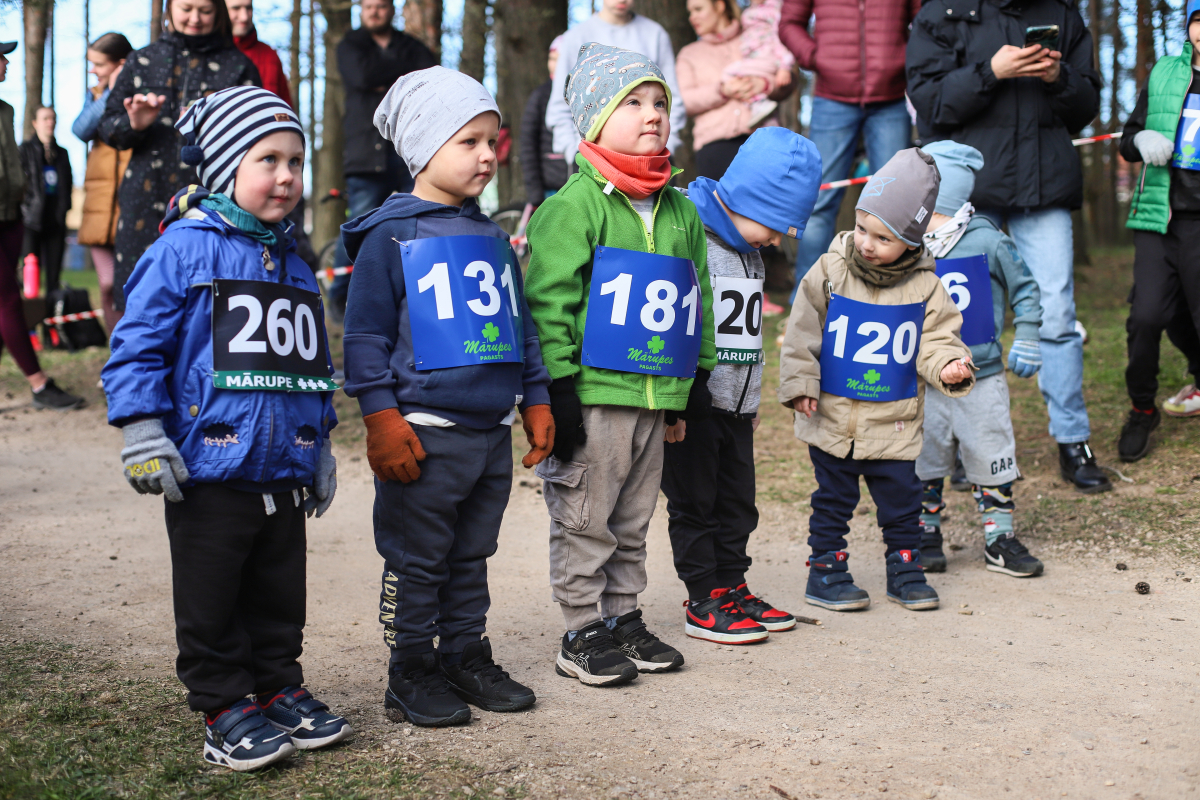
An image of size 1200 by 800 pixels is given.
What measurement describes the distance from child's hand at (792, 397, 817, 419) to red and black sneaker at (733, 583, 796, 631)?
0.71 meters

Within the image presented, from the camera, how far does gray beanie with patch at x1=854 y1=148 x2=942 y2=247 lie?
394 cm

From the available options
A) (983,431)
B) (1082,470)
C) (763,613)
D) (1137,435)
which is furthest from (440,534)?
(1137,435)

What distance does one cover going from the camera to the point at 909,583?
4.10 meters

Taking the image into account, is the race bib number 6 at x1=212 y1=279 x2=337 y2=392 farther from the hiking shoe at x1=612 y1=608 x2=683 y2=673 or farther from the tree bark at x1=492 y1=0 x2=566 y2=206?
the tree bark at x1=492 y1=0 x2=566 y2=206

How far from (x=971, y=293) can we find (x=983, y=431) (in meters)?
0.58

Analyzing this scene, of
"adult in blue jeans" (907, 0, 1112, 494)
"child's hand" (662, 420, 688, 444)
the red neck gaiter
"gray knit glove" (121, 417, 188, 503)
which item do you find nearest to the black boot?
"adult in blue jeans" (907, 0, 1112, 494)

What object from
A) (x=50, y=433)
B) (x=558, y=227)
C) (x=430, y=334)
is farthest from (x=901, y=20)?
(x=50, y=433)

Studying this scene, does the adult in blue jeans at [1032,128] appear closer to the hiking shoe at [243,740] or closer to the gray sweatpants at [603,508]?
the gray sweatpants at [603,508]

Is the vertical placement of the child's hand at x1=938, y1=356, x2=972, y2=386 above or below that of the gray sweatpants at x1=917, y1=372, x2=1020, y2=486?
above

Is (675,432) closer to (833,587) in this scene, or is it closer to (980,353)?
(833,587)

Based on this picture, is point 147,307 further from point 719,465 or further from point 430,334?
point 719,465

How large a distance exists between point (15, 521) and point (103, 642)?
187cm

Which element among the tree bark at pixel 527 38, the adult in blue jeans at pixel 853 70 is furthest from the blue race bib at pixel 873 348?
the tree bark at pixel 527 38

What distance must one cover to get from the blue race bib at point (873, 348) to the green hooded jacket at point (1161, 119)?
199 cm
